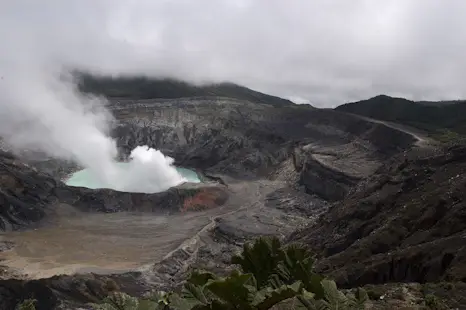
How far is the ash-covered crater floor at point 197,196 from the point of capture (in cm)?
5284

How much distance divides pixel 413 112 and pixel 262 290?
119934mm

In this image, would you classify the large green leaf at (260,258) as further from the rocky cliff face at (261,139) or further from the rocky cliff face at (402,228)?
the rocky cliff face at (261,139)

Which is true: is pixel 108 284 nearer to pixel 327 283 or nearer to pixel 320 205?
pixel 327 283

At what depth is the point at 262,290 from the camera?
7.42 m

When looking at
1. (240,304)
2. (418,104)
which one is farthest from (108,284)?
(418,104)

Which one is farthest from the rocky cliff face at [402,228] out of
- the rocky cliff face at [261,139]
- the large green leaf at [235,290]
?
the rocky cliff face at [261,139]

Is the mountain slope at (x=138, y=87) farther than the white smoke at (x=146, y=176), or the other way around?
the mountain slope at (x=138, y=87)

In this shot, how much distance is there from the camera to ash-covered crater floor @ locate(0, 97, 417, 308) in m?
52.8

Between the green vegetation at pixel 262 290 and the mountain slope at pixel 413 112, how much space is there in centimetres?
10005

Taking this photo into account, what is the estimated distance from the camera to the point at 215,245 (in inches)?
2259

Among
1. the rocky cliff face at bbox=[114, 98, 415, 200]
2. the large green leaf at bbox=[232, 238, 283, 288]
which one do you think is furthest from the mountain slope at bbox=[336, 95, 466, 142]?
the large green leaf at bbox=[232, 238, 283, 288]

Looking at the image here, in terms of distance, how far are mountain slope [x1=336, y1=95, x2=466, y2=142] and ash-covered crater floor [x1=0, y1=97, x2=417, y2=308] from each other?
1430 centimetres

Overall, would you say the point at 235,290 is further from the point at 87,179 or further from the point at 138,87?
the point at 138,87

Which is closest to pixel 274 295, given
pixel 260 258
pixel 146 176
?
pixel 260 258
